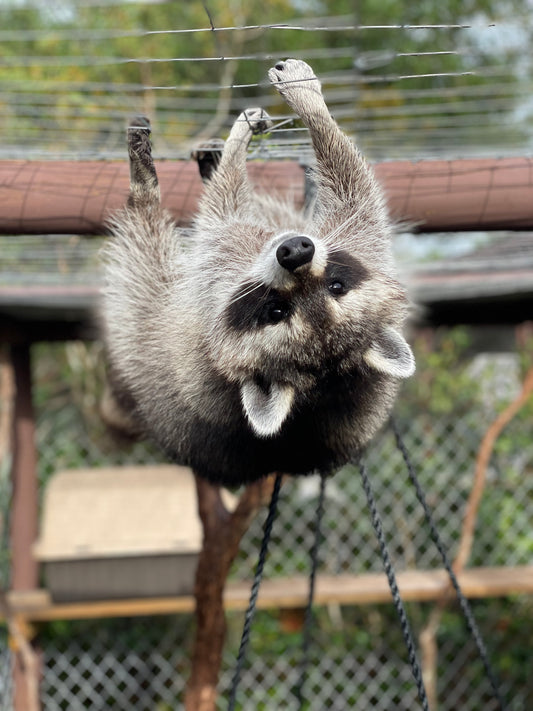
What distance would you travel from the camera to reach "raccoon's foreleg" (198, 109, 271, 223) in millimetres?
2580

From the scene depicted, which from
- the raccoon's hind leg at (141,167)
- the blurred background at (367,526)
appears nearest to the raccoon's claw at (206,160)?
the raccoon's hind leg at (141,167)

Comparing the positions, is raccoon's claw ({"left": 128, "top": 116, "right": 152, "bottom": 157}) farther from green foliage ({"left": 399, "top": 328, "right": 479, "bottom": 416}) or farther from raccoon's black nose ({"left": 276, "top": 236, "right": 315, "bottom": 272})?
green foliage ({"left": 399, "top": 328, "right": 479, "bottom": 416})

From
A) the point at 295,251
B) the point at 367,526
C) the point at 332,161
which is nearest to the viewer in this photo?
the point at 295,251

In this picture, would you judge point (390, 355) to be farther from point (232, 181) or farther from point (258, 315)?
point (232, 181)

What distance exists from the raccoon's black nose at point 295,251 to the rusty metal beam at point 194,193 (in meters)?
0.88

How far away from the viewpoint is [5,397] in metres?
6.67

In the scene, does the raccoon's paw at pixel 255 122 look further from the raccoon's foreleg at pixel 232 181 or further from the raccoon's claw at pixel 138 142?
the raccoon's claw at pixel 138 142

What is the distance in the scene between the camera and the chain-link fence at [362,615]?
5.99 m

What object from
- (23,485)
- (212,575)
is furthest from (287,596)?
(23,485)

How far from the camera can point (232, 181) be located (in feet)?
8.79

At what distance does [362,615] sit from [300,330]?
4.76 metres

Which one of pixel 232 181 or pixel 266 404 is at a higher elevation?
pixel 232 181

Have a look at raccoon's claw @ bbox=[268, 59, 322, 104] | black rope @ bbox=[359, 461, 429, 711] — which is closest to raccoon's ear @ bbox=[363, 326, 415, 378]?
black rope @ bbox=[359, 461, 429, 711]

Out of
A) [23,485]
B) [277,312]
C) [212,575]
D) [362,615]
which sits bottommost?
[362,615]
